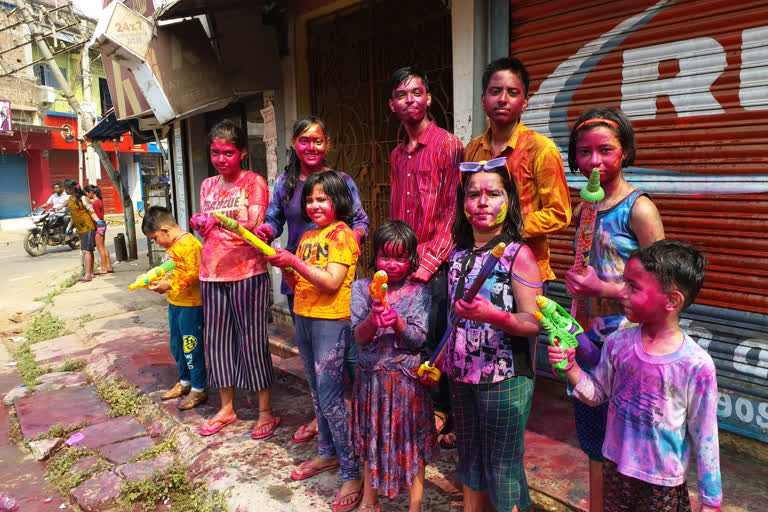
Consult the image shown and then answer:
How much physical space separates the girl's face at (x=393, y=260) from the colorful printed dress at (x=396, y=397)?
2.9 inches

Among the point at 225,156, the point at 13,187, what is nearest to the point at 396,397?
the point at 225,156

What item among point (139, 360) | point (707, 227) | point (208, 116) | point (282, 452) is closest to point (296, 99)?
point (208, 116)

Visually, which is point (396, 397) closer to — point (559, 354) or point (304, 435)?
point (559, 354)

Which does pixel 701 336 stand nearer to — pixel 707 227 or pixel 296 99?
pixel 707 227

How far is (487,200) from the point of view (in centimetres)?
184

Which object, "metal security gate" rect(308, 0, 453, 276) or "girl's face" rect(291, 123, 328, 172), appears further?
"metal security gate" rect(308, 0, 453, 276)

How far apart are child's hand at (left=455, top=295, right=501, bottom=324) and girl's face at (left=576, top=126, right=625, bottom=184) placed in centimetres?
68

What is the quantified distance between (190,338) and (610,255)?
113 inches

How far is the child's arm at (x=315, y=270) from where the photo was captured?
2.25 meters

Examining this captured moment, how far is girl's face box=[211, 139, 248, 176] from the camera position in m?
3.03

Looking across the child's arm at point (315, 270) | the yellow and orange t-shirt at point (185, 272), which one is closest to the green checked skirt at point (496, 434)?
the child's arm at point (315, 270)

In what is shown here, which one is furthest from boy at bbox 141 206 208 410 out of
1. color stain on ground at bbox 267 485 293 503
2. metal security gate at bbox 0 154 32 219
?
metal security gate at bbox 0 154 32 219

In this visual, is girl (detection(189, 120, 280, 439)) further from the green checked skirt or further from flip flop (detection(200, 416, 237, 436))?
the green checked skirt

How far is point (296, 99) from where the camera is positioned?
5301 mm
